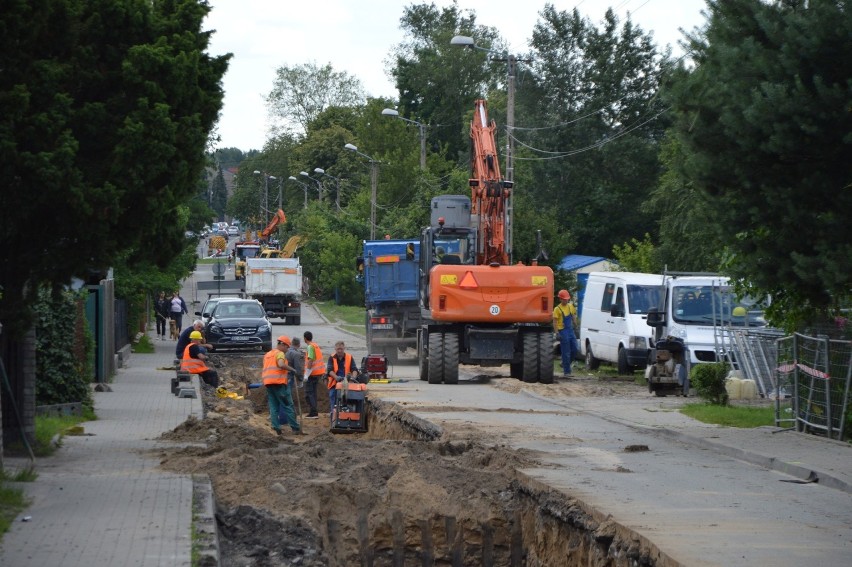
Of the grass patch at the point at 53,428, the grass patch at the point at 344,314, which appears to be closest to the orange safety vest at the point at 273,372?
the grass patch at the point at 53,428

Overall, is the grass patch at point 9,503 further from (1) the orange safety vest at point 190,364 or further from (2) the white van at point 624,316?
(2) the white van at point 624,316

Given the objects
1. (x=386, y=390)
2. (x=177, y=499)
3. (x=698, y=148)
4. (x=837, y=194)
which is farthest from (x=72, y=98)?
(x=386, y=390)

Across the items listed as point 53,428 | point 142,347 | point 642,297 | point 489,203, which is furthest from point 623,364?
point 142,347

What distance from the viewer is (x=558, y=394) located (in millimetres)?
24656

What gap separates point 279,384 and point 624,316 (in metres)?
9.98

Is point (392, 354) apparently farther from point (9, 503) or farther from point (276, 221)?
point (276, 221)

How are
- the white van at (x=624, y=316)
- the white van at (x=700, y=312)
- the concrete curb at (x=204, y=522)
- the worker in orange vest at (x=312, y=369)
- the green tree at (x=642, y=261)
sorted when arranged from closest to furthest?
the concrete curb at (x=204, y=522)
the worker in orange vest at (x=312, y=369)
the white van at (x=700, y=312)
the white van at (x=624, y=316)
the green tree at (x=642, y=261)

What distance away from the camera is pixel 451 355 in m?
26.3

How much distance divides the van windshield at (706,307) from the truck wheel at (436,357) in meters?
4.87

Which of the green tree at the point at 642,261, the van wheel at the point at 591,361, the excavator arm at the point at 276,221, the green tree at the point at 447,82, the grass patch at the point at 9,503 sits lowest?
the grass patch at the point at 9,503

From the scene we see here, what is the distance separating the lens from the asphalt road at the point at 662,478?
9727 millimetres

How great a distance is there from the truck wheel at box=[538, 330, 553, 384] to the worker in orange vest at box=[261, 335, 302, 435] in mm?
6517

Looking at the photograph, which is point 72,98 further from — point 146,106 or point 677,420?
point 677,420

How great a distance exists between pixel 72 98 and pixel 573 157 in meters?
51.6
